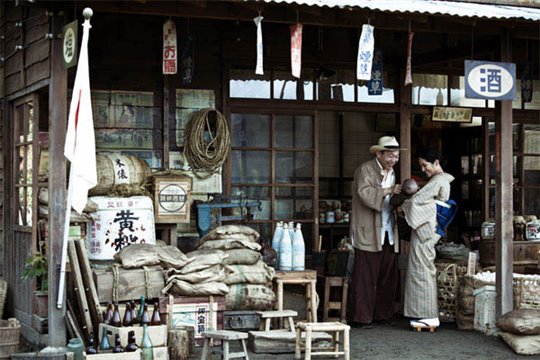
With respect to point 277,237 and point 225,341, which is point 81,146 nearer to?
point 225,341

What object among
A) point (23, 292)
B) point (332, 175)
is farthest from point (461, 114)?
point (23, 292)

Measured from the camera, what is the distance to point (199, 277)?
976 cm

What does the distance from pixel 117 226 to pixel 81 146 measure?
6.61 ft

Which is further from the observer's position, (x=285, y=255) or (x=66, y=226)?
(x=285, y=255)

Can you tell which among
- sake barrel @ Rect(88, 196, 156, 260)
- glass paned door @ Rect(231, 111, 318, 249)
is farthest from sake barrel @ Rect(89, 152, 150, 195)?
glass paned door @ Rect(231, 111, 318, 249)

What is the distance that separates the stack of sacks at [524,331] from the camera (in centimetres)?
984

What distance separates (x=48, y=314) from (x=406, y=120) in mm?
6032

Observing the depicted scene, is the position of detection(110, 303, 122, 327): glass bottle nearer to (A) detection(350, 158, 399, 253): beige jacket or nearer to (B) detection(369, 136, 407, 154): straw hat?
(A) detection(350, 158, 399, 253): beige jacket

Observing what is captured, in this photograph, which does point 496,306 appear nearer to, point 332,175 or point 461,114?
point 461,114

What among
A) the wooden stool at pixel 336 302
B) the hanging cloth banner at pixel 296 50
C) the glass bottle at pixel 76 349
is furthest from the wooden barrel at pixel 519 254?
the glass bottle at pixel 76 349

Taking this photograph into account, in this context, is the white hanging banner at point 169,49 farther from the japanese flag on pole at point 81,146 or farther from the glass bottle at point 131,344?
the glass bottle at point 131,344

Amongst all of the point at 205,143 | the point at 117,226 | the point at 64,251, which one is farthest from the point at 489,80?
the point at 64,251

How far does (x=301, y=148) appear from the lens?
41.0 feet

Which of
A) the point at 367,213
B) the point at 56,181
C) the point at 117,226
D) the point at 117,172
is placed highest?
the point at 117,172
